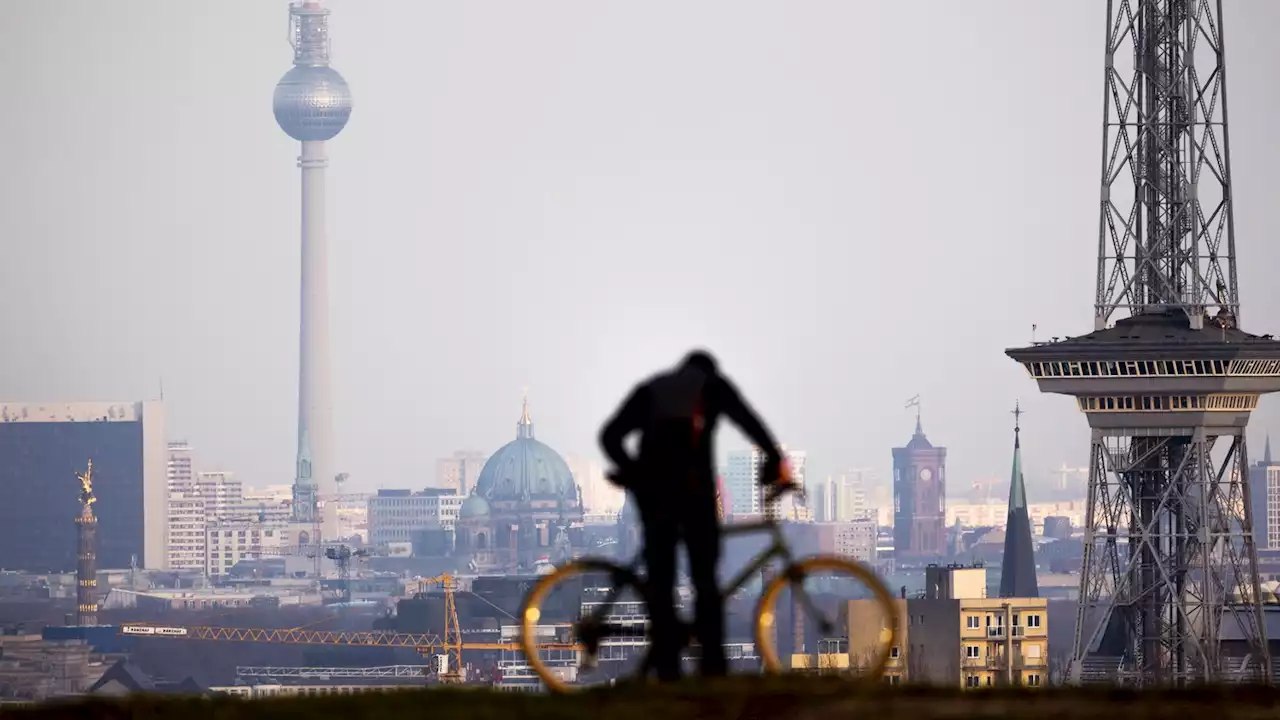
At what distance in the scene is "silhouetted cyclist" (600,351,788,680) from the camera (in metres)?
18.7

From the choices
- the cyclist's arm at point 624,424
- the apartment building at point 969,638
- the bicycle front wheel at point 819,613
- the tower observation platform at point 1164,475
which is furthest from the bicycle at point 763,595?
the tower observation platform at point 1164,475

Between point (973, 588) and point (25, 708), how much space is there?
410 ft

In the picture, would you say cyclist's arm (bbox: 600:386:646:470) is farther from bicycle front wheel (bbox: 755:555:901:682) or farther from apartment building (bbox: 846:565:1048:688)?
apartment building (bbox: 846:565:1048:688)

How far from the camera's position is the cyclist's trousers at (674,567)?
736 inches

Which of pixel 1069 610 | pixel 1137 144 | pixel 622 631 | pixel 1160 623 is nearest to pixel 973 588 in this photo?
pixel 1160 623

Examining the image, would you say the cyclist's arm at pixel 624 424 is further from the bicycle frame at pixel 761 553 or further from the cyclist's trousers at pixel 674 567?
the bicycle frame at pixel 761 553

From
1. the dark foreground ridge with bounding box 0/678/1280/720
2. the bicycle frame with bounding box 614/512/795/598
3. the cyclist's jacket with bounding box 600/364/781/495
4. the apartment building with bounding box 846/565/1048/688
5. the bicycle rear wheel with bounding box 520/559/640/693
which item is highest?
the cyclist's jacket with bounding box 600/364/781/495

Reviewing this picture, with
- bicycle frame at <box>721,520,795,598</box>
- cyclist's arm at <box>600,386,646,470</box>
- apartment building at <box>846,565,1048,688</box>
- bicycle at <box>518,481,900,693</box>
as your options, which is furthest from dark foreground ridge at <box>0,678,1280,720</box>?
apartment building at <box>846,565,1048,688</box>

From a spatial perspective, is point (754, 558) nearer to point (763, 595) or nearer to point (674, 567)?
point (763, 595)

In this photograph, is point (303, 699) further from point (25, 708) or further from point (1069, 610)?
point (1069, 610)

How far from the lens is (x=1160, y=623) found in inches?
5438

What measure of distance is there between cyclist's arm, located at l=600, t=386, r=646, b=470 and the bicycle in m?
0.66

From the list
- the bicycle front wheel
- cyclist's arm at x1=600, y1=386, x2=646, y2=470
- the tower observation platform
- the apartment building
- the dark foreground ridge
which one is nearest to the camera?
the dark foreground ridge

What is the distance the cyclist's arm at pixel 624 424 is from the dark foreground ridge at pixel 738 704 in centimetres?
153
